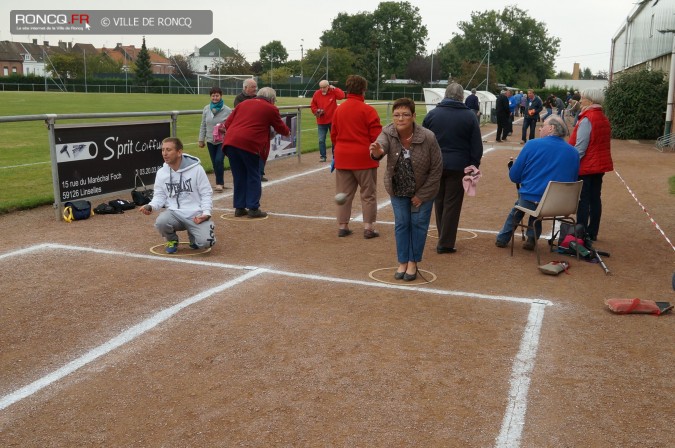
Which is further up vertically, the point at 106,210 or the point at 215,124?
the point at 215,124

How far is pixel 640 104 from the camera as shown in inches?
1101

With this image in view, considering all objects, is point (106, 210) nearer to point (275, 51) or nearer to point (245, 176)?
point (245, 176)

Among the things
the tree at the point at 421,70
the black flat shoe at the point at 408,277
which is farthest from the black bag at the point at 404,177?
the tree at the point at 421,70

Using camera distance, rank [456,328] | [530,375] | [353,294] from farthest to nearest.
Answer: [353,294] → [456,328] → [530,375]

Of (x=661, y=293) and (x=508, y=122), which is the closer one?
(x=661, y=293)

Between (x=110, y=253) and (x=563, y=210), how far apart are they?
5.12 metres

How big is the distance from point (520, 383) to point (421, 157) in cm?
282

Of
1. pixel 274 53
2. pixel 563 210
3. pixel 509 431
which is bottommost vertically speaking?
pixel 509 431

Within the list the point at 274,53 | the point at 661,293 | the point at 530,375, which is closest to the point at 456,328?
the point at 530,375

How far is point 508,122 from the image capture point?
25.9m

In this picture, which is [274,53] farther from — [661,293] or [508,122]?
[661,293]

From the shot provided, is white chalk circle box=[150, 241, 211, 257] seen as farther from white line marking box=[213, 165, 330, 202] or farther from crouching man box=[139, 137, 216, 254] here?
white line marking box=[213, 165, 330, 202]

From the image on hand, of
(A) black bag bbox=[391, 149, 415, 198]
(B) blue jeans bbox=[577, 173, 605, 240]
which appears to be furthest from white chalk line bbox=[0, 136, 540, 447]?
(B) blue jeans bbox=[577, 173, 605, 240]

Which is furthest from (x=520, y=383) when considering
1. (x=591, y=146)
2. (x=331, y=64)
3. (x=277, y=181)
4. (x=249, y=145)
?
(x=331, y=64)
